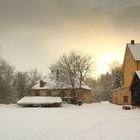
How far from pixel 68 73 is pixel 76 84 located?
390cm

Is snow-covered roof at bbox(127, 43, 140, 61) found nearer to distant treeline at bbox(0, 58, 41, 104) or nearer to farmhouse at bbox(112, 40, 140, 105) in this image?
farmhouse at bbox(112, 40, 140, 105)

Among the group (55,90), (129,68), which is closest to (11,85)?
(55,90)

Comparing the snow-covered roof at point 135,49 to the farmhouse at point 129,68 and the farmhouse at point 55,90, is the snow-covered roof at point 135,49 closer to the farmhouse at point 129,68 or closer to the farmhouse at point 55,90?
the farmhouse at point 129,68

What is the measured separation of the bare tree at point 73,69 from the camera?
67.9 metres

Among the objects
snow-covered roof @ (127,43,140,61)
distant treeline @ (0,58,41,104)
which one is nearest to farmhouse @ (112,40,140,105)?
snow-covered roof @ (127,43,140,61)

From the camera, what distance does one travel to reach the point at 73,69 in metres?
68.3

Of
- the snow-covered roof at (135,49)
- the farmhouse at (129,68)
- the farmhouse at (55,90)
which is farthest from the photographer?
the farmhouse at (55,90)

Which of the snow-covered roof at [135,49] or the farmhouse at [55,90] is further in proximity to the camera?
the farmhouse at [55,90]

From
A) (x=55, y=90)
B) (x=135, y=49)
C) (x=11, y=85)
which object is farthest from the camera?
(x=11, y=85)

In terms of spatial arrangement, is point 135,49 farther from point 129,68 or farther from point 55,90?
point 55,90

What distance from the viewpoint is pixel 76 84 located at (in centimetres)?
7044

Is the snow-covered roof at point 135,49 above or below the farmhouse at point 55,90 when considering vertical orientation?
above

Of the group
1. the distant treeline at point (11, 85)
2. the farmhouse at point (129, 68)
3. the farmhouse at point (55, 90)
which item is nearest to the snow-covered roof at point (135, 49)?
the farmhouse at point (129, 68)

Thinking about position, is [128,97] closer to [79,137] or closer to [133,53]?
[133,53]
